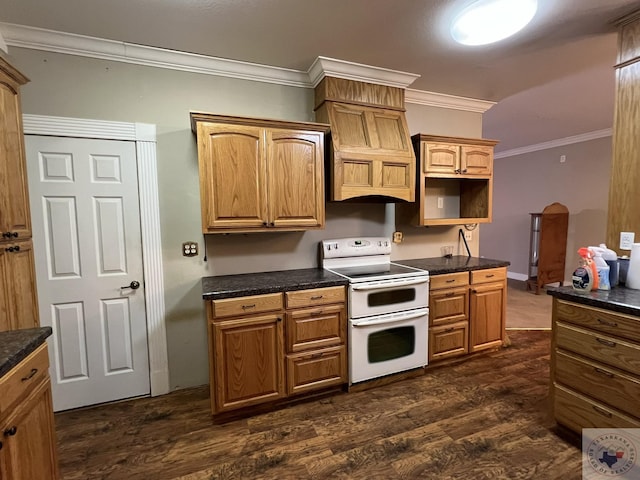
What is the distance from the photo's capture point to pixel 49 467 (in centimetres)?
138

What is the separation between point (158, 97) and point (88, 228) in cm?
108

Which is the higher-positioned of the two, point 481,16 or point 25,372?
point 481,16

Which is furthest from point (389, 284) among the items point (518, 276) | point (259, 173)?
point (518, 276)

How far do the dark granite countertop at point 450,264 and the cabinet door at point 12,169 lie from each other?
274 centimetres

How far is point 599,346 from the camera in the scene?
5.52 feet

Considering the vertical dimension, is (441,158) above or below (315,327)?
above

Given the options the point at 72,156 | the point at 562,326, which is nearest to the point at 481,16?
the point at 562,326

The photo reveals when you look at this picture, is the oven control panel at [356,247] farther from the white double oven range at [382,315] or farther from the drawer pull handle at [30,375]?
the drawer pull handle at [30,375]

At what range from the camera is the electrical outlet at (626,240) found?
6.59 ft

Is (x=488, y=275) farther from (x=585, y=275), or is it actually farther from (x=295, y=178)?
(x=295, y=178)

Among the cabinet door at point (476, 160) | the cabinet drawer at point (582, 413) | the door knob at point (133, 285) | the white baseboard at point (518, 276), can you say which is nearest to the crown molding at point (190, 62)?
the cabinet door at point (476, 160)

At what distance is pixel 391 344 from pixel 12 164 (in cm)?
266

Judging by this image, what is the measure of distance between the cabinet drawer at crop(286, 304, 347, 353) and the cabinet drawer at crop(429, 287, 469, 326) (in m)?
0.86

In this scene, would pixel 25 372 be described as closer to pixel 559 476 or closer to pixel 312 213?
pixel 312 213
